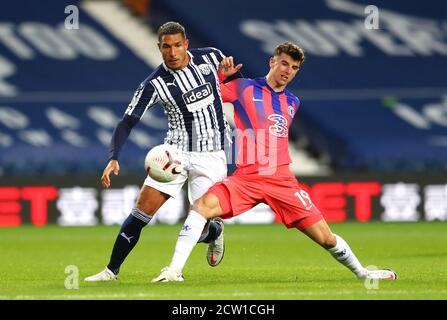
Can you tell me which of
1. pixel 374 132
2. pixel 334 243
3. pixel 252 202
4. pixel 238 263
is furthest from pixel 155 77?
pixel 374 132

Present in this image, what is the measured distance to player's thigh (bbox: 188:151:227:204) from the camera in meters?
8.54

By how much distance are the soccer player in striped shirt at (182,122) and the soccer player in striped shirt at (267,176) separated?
0.33 meters

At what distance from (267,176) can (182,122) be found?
87 cm

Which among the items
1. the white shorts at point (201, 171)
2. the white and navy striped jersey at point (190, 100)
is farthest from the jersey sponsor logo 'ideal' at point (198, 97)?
the white shorts at point (201, 171)

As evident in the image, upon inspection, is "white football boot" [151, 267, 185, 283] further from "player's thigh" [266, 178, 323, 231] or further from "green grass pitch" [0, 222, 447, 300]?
"player's thigh" [266, 178, 323, 231]

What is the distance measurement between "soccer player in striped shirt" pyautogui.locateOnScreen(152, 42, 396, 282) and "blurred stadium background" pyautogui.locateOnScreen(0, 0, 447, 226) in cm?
1264

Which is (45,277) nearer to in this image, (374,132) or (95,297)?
(95,297)

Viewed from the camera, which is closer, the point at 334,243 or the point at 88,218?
the point at 334,243

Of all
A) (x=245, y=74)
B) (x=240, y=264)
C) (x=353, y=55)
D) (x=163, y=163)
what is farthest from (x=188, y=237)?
(x=353, y=55)

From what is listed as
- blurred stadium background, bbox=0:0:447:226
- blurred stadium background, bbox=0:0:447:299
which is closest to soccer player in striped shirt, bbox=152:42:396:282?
blurred stadium background, bbox=0:0:447:299

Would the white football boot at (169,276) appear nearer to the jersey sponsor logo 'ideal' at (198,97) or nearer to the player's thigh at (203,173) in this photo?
the player's thigh at (203,173)

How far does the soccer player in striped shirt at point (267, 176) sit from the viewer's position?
7.98m

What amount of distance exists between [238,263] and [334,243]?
2.70m

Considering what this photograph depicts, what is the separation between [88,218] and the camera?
18.3 m
